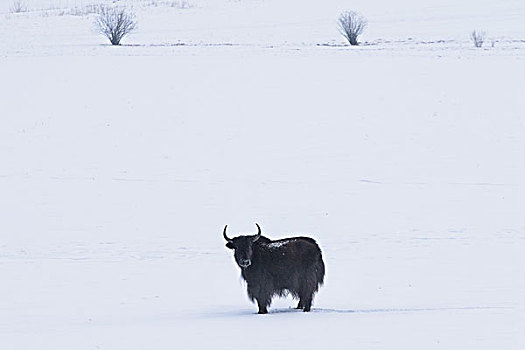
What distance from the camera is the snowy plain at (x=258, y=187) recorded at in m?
10.1

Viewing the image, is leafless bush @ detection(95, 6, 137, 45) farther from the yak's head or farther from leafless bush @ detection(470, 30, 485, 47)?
the yak's head

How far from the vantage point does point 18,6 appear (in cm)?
9212

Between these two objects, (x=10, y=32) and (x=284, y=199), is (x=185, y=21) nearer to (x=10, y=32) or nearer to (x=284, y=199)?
(x=10, y=32)

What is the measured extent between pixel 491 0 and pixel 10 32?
34.9 m

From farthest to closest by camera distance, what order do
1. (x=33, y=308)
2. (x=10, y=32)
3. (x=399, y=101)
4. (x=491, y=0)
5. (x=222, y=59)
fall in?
(x=491, y=0), (x=10, y=32), (x=222, y=59), (x=399, y=101), (x=33, y=308)

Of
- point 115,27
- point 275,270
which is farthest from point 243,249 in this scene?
point 115,27

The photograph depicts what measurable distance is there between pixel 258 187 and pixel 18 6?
2908 inches

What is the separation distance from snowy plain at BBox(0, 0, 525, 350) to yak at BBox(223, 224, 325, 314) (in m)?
0.30

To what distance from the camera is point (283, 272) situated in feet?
35.5

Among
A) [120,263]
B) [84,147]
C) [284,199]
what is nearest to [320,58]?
[84,147]

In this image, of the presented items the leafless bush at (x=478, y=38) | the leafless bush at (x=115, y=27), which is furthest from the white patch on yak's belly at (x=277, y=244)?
the leafless bush at (x=115, y=27)

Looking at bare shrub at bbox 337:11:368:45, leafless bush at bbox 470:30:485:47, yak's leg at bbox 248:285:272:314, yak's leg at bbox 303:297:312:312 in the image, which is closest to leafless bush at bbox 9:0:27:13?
bare shrub at bbox 337:11:368:45

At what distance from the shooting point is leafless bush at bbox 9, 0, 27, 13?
88.4 meters

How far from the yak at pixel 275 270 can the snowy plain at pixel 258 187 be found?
11.9 inches
